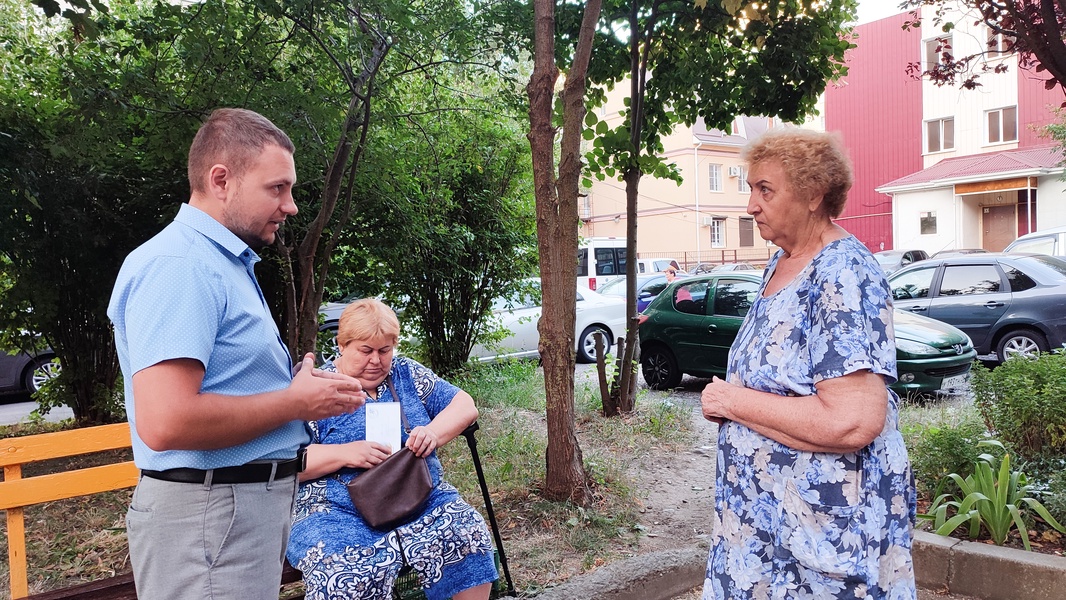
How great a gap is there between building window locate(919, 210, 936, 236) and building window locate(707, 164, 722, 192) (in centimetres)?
1376

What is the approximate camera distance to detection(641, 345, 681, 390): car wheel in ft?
31.3

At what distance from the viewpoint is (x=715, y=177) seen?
41.9 m

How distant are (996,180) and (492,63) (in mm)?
26021

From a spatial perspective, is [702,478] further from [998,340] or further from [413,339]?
[998,340]

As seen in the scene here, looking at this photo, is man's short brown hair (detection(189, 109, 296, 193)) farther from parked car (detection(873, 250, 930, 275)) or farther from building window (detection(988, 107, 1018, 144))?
building window (detection(988, 107, 1018, 144))

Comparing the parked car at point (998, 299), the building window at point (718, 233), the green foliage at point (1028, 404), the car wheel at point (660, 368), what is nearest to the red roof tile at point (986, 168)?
the building window at point (718, 233)

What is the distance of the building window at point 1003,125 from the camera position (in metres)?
28.0

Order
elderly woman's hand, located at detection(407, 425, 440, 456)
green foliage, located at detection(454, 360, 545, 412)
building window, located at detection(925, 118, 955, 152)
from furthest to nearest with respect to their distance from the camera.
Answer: building window, located at detection(925, 118, 955, 152) → green foliage, located at detection(454, 360, 545, 412) → elderly woman's hand, located at detection(407, 425, 440, 456)

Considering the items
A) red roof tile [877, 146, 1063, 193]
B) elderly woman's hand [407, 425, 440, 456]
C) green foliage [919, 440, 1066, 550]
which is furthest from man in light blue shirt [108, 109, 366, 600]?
red roof tile [877, 146, 1063, 193]

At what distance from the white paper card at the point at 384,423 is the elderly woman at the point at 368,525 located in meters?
0.05

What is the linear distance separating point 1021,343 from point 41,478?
1047cm

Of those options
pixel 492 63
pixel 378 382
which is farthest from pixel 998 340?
pixel 378 382

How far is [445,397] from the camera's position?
3.39 meters

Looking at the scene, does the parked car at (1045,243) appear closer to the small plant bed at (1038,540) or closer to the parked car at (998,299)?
the parked car at (998,299)
